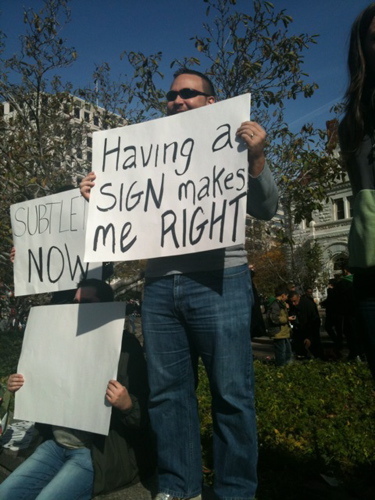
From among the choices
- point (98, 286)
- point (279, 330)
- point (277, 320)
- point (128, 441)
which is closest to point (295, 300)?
point (277, 320)

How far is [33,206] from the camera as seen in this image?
10.1 feet

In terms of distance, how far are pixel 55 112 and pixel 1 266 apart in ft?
8.43

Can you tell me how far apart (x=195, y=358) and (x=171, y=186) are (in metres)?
0.78

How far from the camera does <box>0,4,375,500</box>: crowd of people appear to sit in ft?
5.52

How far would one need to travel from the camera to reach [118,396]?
2340 mm

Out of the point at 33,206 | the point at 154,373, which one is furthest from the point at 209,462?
the point at 33,206

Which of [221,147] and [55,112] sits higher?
[55,112]

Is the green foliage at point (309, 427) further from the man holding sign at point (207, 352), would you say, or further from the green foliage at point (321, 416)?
the man holding sign at point (207, 352)

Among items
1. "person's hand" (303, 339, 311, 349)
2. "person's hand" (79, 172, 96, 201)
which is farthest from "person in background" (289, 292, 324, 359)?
"person's hand" (79, 172, 96, 201)

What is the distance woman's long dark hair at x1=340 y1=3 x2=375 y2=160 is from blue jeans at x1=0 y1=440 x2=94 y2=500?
75.9 inches

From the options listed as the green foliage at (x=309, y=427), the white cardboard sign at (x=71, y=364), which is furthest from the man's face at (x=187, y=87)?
the green foliage at (x=309, y=427)

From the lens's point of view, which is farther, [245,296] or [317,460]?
[317,460]

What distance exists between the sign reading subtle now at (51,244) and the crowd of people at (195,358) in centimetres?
52

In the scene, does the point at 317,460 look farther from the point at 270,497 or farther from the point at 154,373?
the point at 154,373
